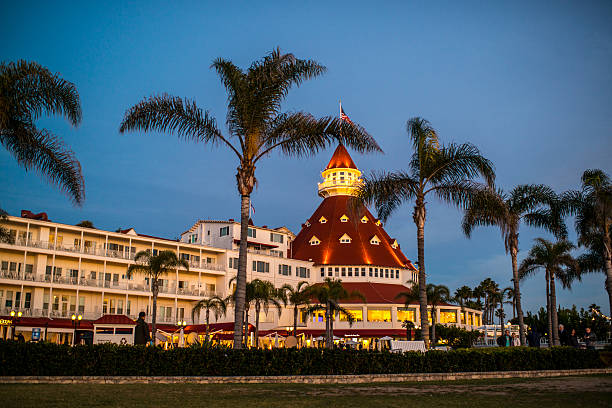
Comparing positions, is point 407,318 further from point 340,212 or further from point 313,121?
point 313,121

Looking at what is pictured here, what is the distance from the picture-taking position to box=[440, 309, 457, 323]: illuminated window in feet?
236

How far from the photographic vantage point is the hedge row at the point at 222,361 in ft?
52.3

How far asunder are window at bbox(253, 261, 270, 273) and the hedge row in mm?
45698

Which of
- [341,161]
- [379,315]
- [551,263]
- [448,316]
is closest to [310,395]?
[551,263]

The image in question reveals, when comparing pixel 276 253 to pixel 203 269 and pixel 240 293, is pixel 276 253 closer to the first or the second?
pixel 203 269

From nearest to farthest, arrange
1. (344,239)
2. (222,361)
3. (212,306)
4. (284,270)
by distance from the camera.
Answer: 1. (222,361)
2. (212,306)
3. (284,270)
4. (344,239)

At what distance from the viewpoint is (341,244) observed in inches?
2886

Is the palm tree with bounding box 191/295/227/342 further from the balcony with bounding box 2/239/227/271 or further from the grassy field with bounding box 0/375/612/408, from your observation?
the grassy field with bounding box 0/375/612/408

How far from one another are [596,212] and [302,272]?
44728 mm

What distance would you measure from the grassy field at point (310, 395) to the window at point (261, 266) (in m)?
49.5

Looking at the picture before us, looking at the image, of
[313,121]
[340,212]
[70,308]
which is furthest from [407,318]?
[313,121]

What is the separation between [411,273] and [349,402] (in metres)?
65.1

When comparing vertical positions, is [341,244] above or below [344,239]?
below

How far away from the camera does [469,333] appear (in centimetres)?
6419
